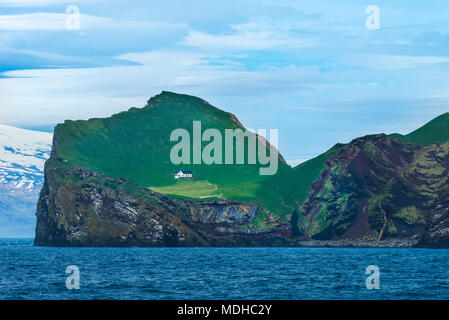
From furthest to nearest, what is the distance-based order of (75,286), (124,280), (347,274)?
1. (347,274)
2. (124,280)
3. (75,286)
